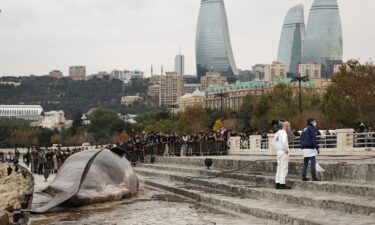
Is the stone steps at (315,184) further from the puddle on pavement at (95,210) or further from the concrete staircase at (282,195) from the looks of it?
the puddle on pavement at (95,210)

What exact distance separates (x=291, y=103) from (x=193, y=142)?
4720cm

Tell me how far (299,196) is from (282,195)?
729mm

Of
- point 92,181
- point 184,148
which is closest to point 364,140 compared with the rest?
point 184,148

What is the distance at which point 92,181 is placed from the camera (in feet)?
50.3

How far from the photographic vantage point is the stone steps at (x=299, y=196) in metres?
11.3

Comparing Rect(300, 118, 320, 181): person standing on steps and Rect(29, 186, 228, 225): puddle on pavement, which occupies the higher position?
Rect(300, 118, 320, 181): person standing on steps

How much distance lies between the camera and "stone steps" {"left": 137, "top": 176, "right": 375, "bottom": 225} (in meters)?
10.5

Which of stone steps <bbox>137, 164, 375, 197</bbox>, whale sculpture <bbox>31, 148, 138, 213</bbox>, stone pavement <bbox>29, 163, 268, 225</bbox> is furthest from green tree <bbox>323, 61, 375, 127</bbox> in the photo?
stone pavement <bbox>29, 163, 268, 225</bbox>

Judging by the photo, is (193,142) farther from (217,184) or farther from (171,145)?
(217,184)

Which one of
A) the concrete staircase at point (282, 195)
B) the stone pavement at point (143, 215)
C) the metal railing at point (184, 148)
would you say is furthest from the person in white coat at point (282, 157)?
the metal railing at point (184, 148)

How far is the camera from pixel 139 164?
33969 millimetres

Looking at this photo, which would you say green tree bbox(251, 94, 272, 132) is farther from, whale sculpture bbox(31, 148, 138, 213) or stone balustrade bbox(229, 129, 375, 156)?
whale sculpture bbox(31, 148, 138, 213)

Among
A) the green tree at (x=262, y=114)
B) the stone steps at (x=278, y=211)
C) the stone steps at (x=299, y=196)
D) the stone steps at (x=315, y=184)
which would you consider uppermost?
the green tree at (x=262, y=114)

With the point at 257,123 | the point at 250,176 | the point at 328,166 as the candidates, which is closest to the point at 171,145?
the point at 250,176
